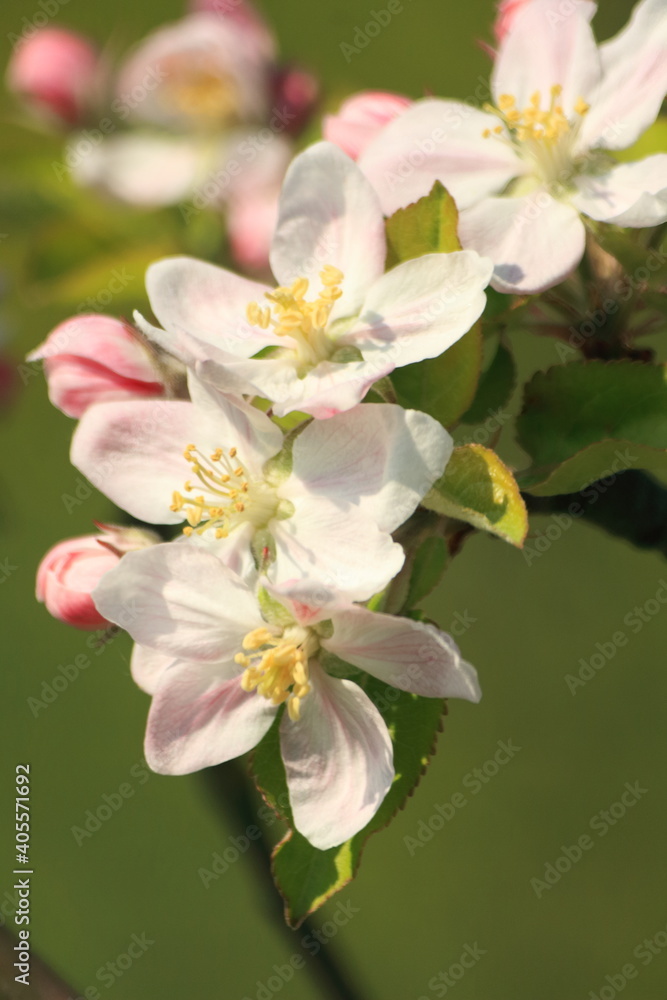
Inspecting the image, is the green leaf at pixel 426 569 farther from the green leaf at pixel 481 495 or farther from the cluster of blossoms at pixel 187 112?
the cluster of blossoms at pixel 187 112

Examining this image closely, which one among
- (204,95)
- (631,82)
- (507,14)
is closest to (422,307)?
(631,82)

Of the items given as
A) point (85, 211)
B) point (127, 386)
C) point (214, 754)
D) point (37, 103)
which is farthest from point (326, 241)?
point (37, 103)

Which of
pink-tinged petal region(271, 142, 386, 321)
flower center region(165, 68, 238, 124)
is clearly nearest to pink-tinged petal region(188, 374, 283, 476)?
pink-tinged petal region(271, 142, 386, 321)

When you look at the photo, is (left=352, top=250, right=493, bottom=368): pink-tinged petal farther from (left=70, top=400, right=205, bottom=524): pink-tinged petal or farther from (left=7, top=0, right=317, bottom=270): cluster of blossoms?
(left=7, top=0, right=317, bottom=270): cluster of blossoms

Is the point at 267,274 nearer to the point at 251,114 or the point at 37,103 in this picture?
the point at 251,114

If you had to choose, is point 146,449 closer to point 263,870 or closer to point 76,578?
point 76,578

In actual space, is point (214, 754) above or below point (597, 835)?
above

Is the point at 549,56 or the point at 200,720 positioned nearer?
the point at 200,720

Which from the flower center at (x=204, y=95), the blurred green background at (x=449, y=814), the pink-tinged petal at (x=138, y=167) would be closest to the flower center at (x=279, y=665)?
the pink-tinged petal at (x=138, y=167)
